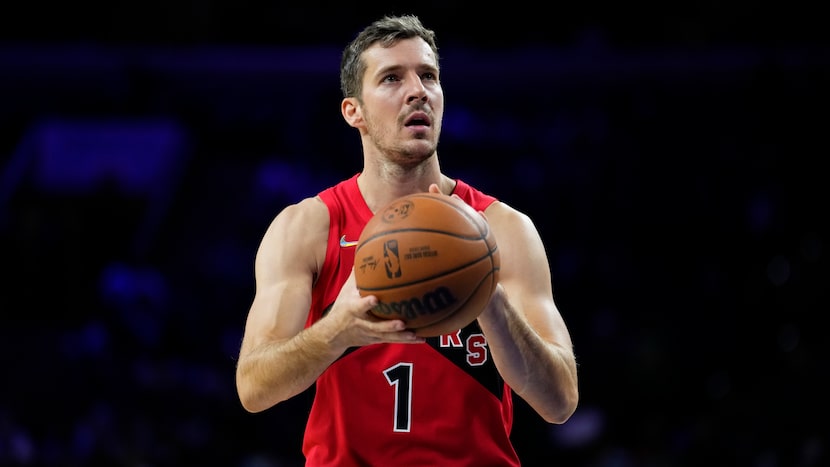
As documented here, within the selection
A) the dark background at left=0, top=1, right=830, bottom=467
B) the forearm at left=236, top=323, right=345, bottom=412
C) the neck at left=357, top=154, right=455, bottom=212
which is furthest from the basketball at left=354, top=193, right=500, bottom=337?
the dark background at left=0, top=1, right=830, bottom=467

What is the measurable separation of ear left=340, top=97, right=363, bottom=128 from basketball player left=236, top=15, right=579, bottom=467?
26mm

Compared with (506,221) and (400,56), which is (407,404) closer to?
(506,221)

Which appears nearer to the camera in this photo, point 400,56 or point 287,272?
point 287,272

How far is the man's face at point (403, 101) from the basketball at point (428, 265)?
0.89 metres

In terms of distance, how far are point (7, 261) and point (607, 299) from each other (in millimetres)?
7125

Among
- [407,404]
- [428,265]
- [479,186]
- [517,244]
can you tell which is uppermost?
[428,265]

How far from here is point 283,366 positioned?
10.8ft

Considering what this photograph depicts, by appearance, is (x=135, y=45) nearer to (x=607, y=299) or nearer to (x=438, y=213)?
(x=607, y=299)

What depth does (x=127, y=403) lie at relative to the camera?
370 inches

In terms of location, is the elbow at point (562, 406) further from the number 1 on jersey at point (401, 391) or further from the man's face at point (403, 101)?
the man's face at point (403, 101)

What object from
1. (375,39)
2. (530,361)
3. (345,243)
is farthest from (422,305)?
(375,39)

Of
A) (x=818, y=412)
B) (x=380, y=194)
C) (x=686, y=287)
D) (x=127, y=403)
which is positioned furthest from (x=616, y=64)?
(x=380, y=194)

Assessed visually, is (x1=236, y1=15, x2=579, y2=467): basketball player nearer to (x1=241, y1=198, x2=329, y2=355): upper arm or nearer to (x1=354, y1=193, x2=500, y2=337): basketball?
(x1=241, y1=198, x2=329, y2=355): upper arm

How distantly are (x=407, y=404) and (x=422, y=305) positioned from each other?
1.00 metres
